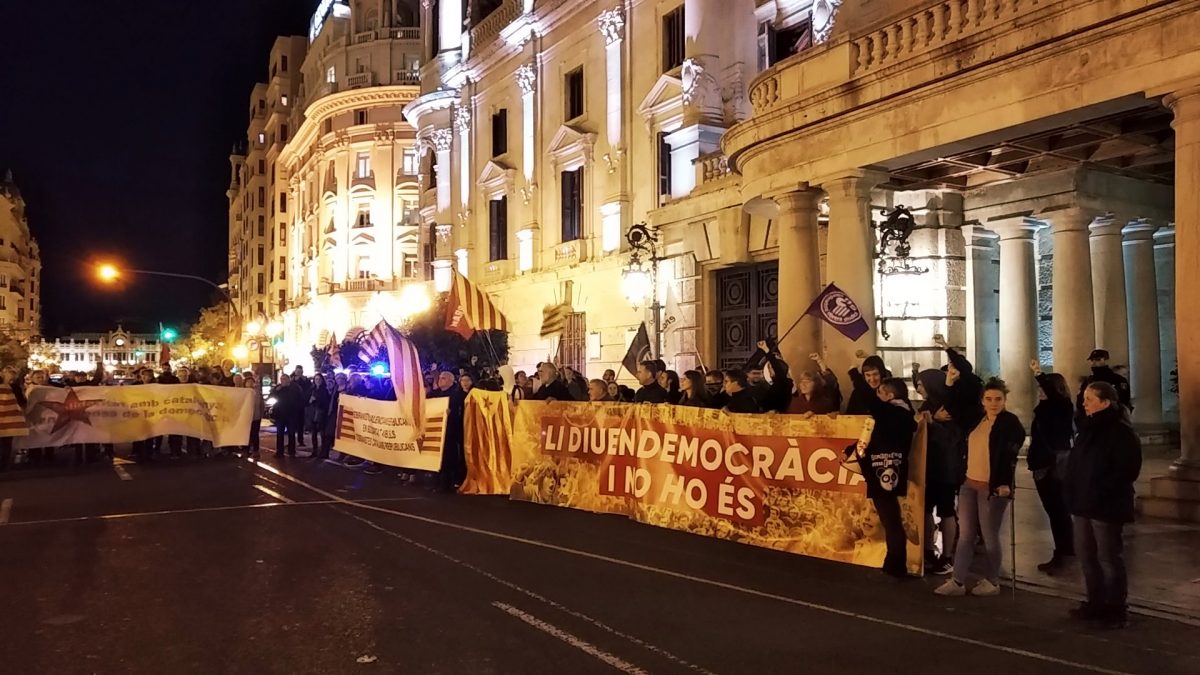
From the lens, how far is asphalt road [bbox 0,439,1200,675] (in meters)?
5.91

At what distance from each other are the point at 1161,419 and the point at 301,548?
48.1 feet

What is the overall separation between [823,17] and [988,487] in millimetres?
14062

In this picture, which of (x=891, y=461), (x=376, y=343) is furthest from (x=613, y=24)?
(x=891, y=461)

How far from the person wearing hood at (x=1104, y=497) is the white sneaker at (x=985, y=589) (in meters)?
0.73

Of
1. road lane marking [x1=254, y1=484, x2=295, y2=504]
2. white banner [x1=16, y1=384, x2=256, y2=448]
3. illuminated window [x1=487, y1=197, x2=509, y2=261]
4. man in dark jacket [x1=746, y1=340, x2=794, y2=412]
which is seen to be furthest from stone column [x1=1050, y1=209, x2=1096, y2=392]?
illuminated window [x1=487, y1=197, x2=509, y2=261]

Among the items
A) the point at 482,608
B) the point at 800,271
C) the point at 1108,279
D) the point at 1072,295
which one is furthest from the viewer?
the point at 1108,279

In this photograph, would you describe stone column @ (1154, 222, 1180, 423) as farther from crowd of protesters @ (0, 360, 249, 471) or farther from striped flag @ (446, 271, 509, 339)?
crowd of protesters @ (0, 360, 249, 471)

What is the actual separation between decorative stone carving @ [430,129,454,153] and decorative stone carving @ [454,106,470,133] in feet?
1.84

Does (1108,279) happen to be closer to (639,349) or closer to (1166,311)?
(1166,311)

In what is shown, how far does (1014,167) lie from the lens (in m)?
15.4

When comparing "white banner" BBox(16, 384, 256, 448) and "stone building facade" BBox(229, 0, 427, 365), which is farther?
"stone building facade" BBox(229, 0, 427, 365)

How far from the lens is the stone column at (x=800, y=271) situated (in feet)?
47.2

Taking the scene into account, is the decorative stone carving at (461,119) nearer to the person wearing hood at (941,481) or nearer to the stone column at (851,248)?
the stone column at (851,248)

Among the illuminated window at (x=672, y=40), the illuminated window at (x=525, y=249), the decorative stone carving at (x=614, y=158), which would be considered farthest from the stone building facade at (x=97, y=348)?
the illuminated window at (x=672, y=40)
